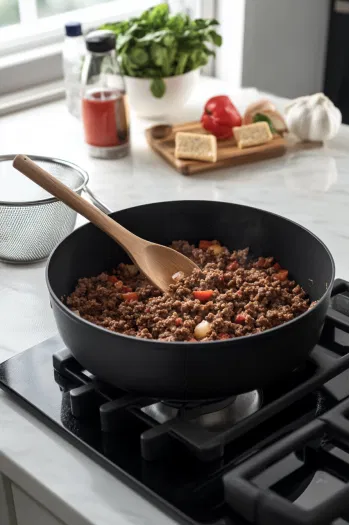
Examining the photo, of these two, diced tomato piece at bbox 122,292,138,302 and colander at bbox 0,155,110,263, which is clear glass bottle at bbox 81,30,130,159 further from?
diced tomato piece at bbox 122,292,138,302

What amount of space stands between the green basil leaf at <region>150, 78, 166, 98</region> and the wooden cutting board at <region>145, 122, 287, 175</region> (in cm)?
10

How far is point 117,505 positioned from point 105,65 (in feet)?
3.72

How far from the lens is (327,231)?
1.49 m

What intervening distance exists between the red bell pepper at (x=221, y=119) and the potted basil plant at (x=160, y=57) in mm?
135

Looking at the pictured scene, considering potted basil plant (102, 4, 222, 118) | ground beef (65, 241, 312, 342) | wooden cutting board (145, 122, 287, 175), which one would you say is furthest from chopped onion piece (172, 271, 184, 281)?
potted basil plant (102, 4, 222, 118)

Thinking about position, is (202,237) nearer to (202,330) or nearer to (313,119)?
(202,330)

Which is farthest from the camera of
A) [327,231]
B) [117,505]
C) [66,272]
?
[327,231]

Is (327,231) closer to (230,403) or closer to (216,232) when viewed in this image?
(216,232)

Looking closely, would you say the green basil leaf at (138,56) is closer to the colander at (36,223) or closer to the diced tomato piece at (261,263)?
the colander at (36,223)

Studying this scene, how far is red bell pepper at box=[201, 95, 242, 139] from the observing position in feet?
6.03

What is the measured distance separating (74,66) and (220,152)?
42 centimetres

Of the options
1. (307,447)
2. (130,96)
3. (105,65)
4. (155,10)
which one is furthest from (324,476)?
(155,10)

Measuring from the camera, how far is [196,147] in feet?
5.73

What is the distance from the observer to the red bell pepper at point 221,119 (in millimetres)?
1837
